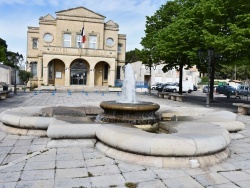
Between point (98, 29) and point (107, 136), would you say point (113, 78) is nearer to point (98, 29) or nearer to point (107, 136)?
point (98, 29)

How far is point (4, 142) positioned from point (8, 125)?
1353 mm

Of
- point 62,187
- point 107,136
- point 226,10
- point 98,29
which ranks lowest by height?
point 62,187

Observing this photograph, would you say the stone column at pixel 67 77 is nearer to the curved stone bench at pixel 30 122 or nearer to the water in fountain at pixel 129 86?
the water in fountain at pixel 129 86

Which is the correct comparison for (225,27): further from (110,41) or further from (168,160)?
(110,41)

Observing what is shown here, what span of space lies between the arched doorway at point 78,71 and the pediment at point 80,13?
7341mm

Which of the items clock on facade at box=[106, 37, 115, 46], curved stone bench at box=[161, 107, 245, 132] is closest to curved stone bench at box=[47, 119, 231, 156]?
curved stone bench at box=[161, 107, 245, 132]

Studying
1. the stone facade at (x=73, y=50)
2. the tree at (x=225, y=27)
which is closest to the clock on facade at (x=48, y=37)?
the stone facade at (x=73, y=50)

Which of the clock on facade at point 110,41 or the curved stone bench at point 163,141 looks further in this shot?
the clock on facade at point 110,41

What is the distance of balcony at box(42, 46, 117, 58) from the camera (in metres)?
37.2

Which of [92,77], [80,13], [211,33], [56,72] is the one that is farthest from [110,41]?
[211,33]

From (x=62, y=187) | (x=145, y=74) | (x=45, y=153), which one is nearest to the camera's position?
(x=62, y=187)

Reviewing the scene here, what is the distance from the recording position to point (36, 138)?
6938 millimetres

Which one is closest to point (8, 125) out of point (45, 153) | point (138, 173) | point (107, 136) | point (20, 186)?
point (45, 153)

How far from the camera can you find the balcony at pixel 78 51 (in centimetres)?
3716
